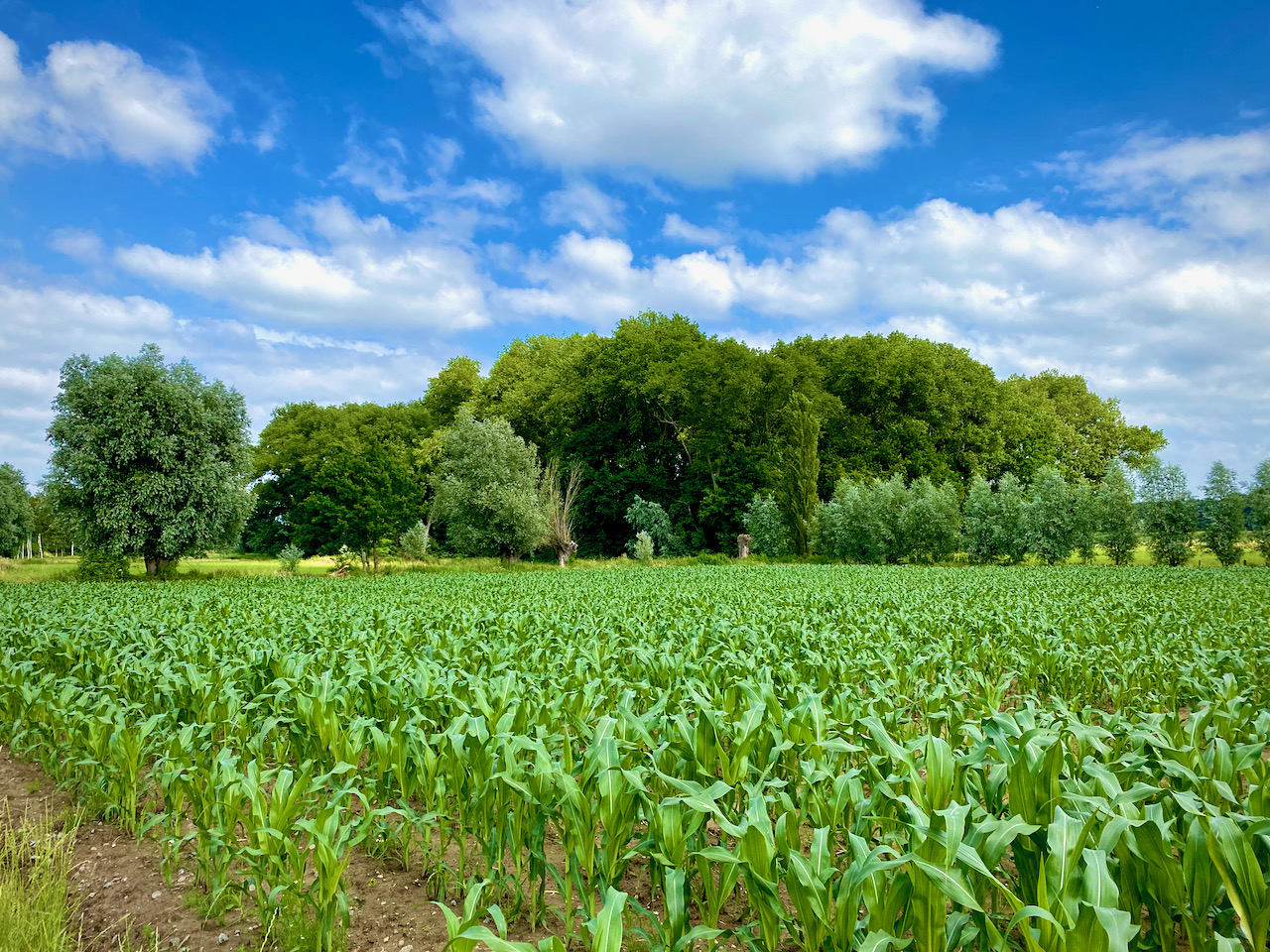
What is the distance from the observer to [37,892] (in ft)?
13.2

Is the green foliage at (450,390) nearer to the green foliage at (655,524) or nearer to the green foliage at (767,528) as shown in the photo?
the green foliage at (655,524)

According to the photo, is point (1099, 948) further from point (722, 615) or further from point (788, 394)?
point (788, 394)

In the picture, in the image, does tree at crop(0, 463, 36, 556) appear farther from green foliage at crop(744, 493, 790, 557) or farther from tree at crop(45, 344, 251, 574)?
green foliage at crop(744, 493, 790, 557)

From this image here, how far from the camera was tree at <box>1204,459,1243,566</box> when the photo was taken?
34188 mm

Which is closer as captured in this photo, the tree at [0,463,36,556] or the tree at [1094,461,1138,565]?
the tree at [1094,461,1138,565]

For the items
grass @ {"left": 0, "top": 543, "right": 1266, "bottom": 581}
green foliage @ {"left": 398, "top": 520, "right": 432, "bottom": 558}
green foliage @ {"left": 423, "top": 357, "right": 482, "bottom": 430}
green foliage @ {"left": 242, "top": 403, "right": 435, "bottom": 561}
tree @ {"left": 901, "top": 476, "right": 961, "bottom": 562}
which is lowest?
grass @ {"left": 0, "top": 543, "right": 1266, "bottom": 581}

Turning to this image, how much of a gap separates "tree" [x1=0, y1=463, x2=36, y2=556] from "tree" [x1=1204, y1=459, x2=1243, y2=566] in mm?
Result: 86172

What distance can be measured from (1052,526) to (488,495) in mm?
30325

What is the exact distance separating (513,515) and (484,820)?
32.4 m

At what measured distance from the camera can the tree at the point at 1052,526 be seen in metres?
35.8

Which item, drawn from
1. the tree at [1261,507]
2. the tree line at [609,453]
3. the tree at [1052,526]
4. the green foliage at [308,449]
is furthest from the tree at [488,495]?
the tree at [1261,507]

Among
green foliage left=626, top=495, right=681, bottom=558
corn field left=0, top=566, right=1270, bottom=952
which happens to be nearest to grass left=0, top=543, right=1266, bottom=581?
green foliage left=626, top=495, right=681, bottom=558

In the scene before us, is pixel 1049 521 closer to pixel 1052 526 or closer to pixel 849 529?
pixel 1052 526

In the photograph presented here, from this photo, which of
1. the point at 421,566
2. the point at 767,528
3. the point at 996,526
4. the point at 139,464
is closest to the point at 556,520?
the point at 421,566
